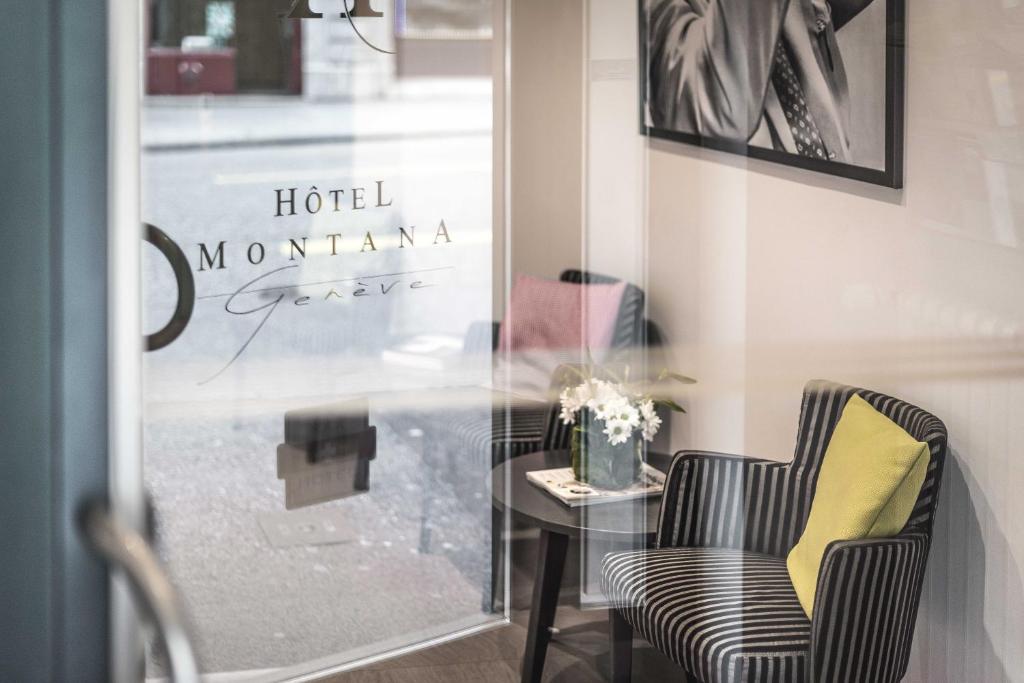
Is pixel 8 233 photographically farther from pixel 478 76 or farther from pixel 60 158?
pixel 478 76

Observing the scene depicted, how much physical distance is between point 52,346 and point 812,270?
1292 mm

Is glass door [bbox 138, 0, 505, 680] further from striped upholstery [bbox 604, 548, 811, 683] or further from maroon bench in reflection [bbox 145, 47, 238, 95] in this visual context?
striped upholstery [bbox 604, 548, 811, 683]

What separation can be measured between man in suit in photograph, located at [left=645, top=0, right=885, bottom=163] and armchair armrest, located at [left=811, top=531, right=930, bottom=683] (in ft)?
2.12

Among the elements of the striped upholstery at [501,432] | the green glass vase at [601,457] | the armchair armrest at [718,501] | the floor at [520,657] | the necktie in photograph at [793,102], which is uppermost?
the necktie in photograph at [793,102]

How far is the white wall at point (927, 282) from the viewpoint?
1795 mm

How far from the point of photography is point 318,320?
141 centimetres

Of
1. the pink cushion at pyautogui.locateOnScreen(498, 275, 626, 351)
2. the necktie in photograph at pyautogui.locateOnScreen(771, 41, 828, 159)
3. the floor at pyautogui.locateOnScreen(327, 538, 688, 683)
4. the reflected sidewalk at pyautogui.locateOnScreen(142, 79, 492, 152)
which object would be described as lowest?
the floor at pyautogui.locateOnScreen(327, 538, 688, 683)

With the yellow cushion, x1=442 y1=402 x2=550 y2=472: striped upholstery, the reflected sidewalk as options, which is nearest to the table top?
x1=442 y1=402 x2=550 y2=472: striped upholstery

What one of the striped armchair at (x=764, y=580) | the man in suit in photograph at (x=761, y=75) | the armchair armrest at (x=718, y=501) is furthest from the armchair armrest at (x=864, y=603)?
the man in suit in photograph at (x=761, y=75)

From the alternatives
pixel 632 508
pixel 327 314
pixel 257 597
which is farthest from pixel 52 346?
pixel 632 508

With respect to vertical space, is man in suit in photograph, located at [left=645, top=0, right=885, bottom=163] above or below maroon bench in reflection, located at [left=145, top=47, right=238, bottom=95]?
above

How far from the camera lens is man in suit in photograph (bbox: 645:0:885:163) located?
70.4 inches

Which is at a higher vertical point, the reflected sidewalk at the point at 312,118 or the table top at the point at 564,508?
the reflected sidewalk at the point at 312,118

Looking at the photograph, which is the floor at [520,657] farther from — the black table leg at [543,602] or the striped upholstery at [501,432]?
the striped upholstery at [501,432]
